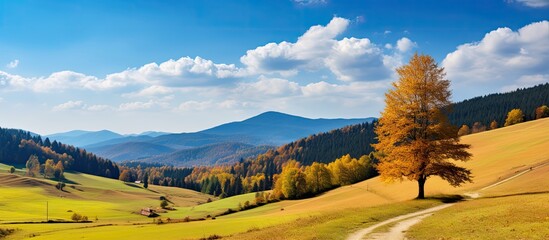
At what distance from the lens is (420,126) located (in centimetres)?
4209

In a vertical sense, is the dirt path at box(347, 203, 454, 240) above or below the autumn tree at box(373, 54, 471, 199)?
below

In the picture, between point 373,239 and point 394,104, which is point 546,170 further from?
point 373,239

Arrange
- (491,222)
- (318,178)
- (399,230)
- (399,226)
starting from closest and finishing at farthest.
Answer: (491,222) → (399,230) → (399,226) → (318,178)

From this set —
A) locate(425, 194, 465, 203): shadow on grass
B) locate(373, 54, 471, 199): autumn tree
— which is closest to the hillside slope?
locate(425, 194, 465, 203): shadow on grass

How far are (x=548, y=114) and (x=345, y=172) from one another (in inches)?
4156

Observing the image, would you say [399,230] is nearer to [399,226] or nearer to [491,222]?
[399,226]

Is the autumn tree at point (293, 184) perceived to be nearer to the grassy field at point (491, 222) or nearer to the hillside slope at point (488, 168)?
the hillside slope at point (488, 168)

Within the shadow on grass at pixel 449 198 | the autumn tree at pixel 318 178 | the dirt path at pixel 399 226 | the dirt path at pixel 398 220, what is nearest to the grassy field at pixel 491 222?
the dirt path at pixel 399 226

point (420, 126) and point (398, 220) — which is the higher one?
point (420, 126)

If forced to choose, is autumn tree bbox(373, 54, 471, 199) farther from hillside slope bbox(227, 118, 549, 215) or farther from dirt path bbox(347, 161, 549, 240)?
hillside slope bbox(227, 118, 549, 215)

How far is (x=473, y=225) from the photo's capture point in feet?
85.3

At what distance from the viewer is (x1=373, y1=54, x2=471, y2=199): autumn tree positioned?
4156cm

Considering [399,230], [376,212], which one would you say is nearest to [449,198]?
[376,212]

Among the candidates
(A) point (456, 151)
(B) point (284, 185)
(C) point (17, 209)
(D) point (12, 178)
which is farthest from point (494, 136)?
(D) point (12, 178)
